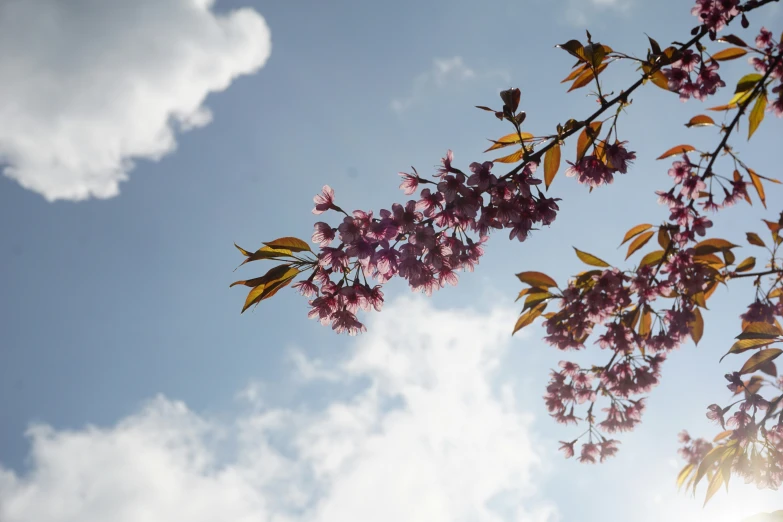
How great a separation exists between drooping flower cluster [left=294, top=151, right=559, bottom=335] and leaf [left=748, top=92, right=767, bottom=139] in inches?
35.6

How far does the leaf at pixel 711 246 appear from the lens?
1.75 metres

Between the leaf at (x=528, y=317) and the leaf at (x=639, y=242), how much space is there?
0.41 metres

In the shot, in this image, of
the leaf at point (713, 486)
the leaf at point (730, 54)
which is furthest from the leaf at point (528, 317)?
the leaf at point (730, 54)

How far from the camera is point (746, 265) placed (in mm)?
1899

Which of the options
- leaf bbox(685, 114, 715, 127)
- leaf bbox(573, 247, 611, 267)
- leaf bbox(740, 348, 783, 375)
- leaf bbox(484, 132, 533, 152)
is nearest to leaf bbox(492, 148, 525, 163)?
leaf bbox(484, 132, 533, 152)

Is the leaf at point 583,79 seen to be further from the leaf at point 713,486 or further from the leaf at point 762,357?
the leaf at point 713,486

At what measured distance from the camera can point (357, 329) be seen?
6.56 feet

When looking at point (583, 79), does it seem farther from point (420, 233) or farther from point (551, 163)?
point (420, 233)

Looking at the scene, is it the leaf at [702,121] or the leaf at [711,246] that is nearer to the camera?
the leaf at [711,246]

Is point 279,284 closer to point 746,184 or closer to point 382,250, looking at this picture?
point 382,250

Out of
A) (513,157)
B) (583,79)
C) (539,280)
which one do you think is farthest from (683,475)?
(583,79)

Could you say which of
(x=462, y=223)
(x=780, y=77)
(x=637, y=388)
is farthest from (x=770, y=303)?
(x=462, y=223)

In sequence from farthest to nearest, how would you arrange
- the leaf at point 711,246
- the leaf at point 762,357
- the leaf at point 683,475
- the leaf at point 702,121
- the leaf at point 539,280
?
the leaf at point 683,475 < the leaf at point 702,121 < the leaf at point 539,280 < the leaf at point 762,357 < the leaf at point 711,246

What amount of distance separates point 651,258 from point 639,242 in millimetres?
81
